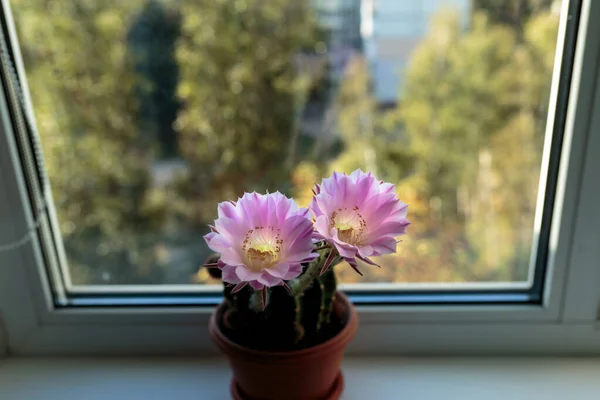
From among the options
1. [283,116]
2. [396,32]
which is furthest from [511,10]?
[283,116]

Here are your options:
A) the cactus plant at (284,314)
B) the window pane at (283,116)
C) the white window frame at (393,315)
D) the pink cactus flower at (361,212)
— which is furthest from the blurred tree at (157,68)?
the pink cactus flower at (361,212)

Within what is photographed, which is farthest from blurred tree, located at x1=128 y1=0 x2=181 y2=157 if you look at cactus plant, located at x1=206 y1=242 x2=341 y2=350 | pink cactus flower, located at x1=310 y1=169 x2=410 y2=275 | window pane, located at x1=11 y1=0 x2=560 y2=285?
pink cactus flower, located at x1=310 y1=169 x2=410 y2=275

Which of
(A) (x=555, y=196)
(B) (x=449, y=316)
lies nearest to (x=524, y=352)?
(B) (x=449, y=316)

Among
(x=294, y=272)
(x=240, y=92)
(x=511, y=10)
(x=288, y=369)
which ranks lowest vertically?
(x=288, y=369)

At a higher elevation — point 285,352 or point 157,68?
point 157,68

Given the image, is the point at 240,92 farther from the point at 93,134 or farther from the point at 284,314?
the point at 284,314

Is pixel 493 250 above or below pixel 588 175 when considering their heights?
below

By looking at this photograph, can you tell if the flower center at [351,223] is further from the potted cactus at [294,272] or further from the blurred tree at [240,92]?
the blurred tree at [240,92]

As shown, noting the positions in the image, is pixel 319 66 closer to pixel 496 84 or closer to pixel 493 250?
pixel 496 84
